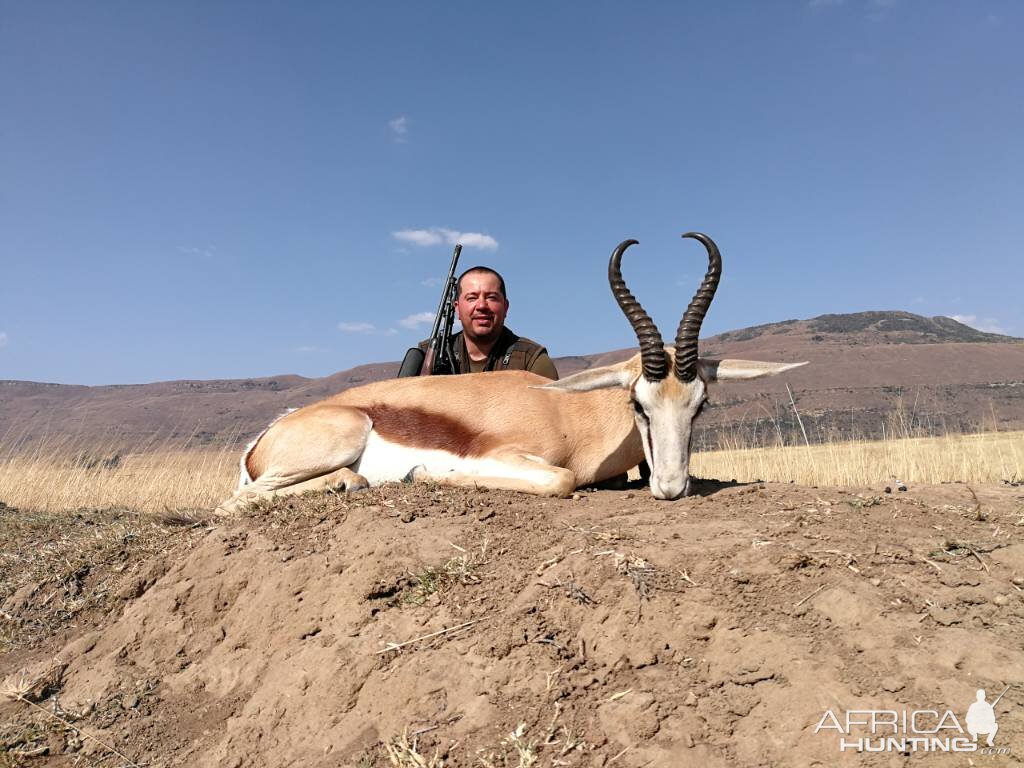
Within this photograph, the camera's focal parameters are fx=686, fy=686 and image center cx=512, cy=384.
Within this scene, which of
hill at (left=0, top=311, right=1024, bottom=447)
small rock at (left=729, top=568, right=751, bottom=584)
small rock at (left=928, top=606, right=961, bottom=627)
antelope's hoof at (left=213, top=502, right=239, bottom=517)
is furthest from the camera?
hill at (left=0, top=311, right=1024, bottom=447)

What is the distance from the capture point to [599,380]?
596 centimetres

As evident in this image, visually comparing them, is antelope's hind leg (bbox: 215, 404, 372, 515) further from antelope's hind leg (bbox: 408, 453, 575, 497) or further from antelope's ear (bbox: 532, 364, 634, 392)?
antelope's ear (bbox: 532, 364, 634, 392)

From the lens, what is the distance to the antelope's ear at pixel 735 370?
5.68 m

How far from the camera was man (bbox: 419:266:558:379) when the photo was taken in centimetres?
876

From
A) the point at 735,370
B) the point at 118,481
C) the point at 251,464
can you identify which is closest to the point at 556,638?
the point at 735,370

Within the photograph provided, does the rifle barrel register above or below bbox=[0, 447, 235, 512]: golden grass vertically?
above

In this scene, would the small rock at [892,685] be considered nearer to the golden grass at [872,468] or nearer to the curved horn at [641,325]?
the curved horn at [641,325]

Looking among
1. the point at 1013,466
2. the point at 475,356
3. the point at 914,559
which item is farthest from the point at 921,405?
the point at 914,559

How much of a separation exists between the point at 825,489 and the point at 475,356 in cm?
514

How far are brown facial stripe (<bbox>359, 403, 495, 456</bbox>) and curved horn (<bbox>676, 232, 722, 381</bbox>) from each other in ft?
5.67

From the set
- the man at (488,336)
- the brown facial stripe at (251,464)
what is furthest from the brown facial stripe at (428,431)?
the man at (488,336)

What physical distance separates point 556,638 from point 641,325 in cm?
319

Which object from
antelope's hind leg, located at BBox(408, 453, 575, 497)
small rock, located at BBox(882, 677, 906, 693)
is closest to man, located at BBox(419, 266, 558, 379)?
antelope's hind leg, located at BBox(408, 453, 575, 497)

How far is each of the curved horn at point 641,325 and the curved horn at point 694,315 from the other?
0.14m
